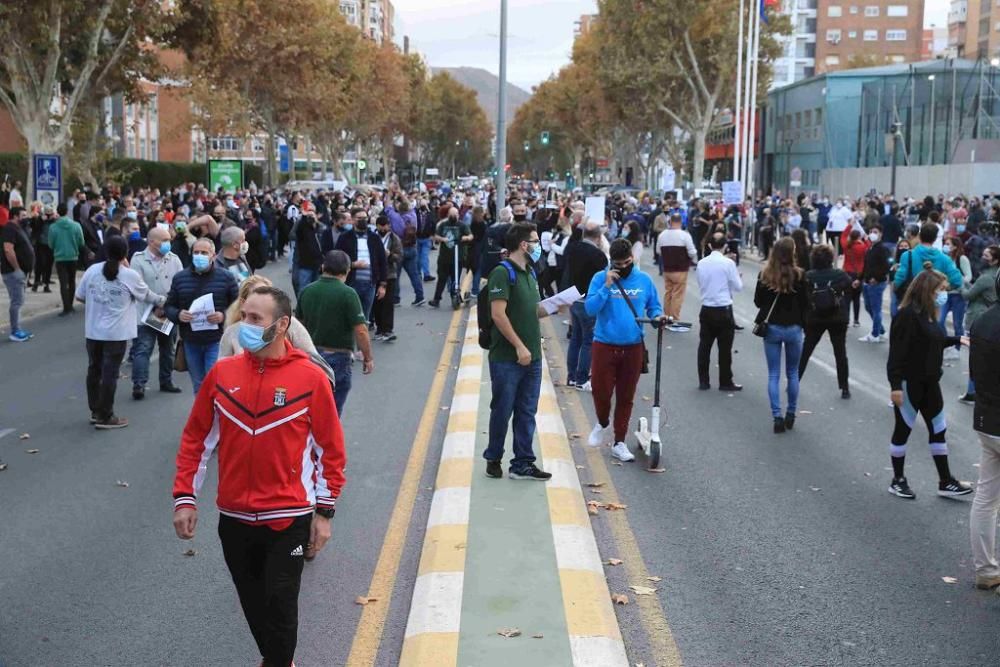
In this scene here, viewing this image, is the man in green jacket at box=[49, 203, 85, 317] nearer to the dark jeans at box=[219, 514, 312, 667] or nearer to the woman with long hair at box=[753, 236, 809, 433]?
the woman with long hair at box=[753, 236, 809, 433]

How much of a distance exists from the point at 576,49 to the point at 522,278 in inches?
3260

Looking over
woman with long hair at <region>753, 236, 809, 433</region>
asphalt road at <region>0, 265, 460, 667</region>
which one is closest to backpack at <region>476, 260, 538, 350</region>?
asphalt road at <region>0, 265, 460, 667</region>

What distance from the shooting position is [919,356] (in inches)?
326

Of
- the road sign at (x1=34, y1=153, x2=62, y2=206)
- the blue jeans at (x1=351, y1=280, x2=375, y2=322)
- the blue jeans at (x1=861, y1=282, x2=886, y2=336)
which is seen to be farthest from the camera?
the road sign at (x1=34, y1=153, x2=62, y2=206)

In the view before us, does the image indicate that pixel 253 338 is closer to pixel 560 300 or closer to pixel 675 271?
pixel 560 300

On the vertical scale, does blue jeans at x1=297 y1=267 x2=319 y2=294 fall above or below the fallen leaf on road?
above

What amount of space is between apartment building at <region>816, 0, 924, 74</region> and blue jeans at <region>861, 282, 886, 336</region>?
10902 centimetres

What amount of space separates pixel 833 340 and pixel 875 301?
4619 millimetres

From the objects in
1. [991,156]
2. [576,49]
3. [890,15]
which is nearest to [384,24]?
[890,15]

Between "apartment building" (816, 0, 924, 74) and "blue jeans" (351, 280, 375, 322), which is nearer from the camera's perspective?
"blue jeans" (351, 280, 375, 322)

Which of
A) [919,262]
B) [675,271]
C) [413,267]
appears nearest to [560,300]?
[919,262]

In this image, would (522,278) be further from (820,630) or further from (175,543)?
(820,630)

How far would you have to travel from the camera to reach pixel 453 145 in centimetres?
14275

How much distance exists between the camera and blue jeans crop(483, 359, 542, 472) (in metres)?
8.62
